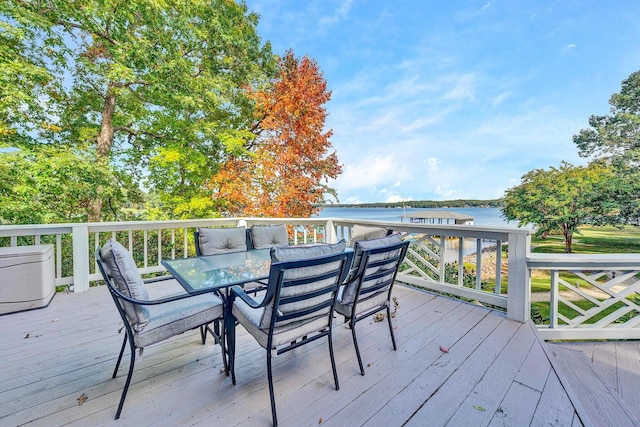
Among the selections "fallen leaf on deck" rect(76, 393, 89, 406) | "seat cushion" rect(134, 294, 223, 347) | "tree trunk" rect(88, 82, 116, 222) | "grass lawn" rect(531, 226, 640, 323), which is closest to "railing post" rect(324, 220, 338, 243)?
"seat cushion" rect(134, 294, 223, 347)

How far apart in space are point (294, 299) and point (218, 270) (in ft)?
3.86

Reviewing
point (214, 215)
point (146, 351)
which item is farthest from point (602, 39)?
point (146, 351)

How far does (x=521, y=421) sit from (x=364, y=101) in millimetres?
10518

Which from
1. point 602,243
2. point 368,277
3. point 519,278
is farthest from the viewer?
point 602,243

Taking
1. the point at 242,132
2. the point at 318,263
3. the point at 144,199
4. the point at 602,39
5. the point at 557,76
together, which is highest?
the point at 602,39

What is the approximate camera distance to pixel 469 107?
10.5 m

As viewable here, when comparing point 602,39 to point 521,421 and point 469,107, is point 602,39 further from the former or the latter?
point 521,421

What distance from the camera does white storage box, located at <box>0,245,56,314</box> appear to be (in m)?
2.94

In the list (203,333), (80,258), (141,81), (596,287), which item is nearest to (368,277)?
(203,333)

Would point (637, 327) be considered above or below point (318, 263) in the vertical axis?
below

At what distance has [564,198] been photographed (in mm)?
12195

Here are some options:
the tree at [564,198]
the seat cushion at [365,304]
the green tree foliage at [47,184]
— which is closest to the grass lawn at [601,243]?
the tree at [564,198]

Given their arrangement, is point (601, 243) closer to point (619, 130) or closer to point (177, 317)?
point (619, 130)

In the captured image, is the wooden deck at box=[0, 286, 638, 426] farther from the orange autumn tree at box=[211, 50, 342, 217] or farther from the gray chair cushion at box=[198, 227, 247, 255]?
the orange autumn tree at box=[211, 50, 342, 217]
